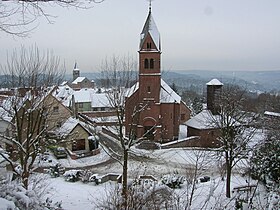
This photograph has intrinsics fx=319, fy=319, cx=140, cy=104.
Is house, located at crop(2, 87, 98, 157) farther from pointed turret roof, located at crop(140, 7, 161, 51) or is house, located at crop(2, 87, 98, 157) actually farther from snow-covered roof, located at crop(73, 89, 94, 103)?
snow-covered roof, located at crop(73, 89, 94, 103)

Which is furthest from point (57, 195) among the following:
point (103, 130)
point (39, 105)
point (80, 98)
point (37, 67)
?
point (80, 98)

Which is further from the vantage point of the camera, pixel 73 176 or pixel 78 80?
pixel 78 80

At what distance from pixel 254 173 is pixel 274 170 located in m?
Result: 1.09

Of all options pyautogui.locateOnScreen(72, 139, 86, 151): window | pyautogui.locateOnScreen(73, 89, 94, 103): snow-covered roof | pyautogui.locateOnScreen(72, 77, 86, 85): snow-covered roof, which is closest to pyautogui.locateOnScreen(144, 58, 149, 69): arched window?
pyautogui.locateOnScreen(72, 139, 86, 151): window

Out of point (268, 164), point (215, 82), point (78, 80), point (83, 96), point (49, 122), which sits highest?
point (215, 82)

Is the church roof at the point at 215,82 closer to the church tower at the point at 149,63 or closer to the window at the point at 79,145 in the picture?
the church tower at the point at 149,63

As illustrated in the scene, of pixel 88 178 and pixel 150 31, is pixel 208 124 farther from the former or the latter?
pixel 88 178

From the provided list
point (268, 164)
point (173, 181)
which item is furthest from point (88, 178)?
point (268, 164)

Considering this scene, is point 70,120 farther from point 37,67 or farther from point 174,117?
point 37,67

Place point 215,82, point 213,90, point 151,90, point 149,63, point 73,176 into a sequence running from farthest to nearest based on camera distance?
point 213,90
point 215,82
point 151,90
point 149,63
point 73,176

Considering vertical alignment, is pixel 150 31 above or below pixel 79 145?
above

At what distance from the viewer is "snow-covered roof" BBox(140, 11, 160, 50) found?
28.9m

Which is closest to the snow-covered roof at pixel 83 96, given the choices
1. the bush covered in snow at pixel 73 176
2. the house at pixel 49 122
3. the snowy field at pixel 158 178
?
the house at pixel 49 122

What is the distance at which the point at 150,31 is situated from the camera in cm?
2889
